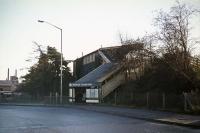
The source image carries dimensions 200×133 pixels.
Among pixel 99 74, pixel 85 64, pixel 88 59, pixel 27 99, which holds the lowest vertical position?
pixel 27 99

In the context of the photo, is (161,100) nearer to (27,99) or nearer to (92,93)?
(92,93)

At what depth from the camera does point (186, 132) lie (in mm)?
16297

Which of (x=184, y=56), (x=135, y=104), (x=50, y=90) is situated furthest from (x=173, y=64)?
(x=50, y=90)

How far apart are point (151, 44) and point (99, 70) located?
51.2ft

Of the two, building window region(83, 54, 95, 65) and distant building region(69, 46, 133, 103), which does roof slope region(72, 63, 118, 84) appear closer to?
distant building region(69, 46, 133, 103)

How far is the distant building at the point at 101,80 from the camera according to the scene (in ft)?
145

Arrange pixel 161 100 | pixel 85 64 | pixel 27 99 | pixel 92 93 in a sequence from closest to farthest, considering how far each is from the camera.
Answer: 1. pixel 161 100
2. pixel 92 93
3. pixel 27 99
4. pixel 85 64

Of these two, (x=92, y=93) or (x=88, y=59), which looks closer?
(x=92, y=93)

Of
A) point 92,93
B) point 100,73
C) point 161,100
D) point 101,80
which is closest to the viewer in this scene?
point 161,100

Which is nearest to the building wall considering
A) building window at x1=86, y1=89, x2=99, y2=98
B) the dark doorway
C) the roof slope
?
the roof slope

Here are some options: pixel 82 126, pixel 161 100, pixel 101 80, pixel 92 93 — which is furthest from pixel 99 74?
pixel 82 126

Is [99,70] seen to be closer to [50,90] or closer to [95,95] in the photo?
[95,95]

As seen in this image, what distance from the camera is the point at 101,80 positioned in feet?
144

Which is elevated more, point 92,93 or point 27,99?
point 92,93
